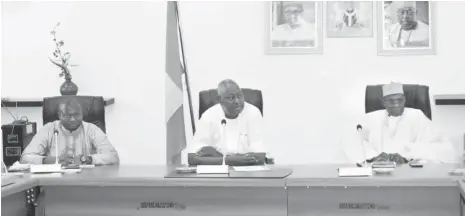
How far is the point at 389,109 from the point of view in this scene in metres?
4.58

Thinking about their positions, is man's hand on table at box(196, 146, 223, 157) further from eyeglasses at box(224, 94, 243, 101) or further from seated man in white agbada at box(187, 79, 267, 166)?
eyeglasses at box(224, 94, 243, 101)

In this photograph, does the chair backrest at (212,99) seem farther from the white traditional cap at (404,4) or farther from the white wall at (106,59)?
the white traditional cap at (404,4)

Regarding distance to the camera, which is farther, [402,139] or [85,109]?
[402,139]

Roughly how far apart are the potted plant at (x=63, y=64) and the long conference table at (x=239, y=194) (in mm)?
2279

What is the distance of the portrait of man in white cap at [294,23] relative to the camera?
5688 mm

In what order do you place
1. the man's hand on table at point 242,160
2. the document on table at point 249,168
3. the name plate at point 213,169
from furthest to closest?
the man's hand on table at point 242,160 < the document on table at point 249,168 < the name plate at point 213,169

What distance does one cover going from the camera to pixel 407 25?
18.4 ft

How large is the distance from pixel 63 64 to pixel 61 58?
0.09m

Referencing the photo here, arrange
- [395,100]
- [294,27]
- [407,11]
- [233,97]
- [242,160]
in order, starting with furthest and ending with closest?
1. [294,27]
2. [407,11]
3. [395,100]
4. [233,97]
5. [242,160]

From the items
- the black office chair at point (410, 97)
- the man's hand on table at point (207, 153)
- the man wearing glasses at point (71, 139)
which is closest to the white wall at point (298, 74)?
the black office chair at point (410, 97)

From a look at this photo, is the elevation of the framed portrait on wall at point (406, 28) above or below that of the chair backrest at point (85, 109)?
above

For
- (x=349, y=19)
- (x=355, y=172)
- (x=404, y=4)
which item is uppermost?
(x=404, y=4)

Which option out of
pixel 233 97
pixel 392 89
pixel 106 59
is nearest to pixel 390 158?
pixel 392 89

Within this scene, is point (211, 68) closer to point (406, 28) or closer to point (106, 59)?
point (106, 59)
